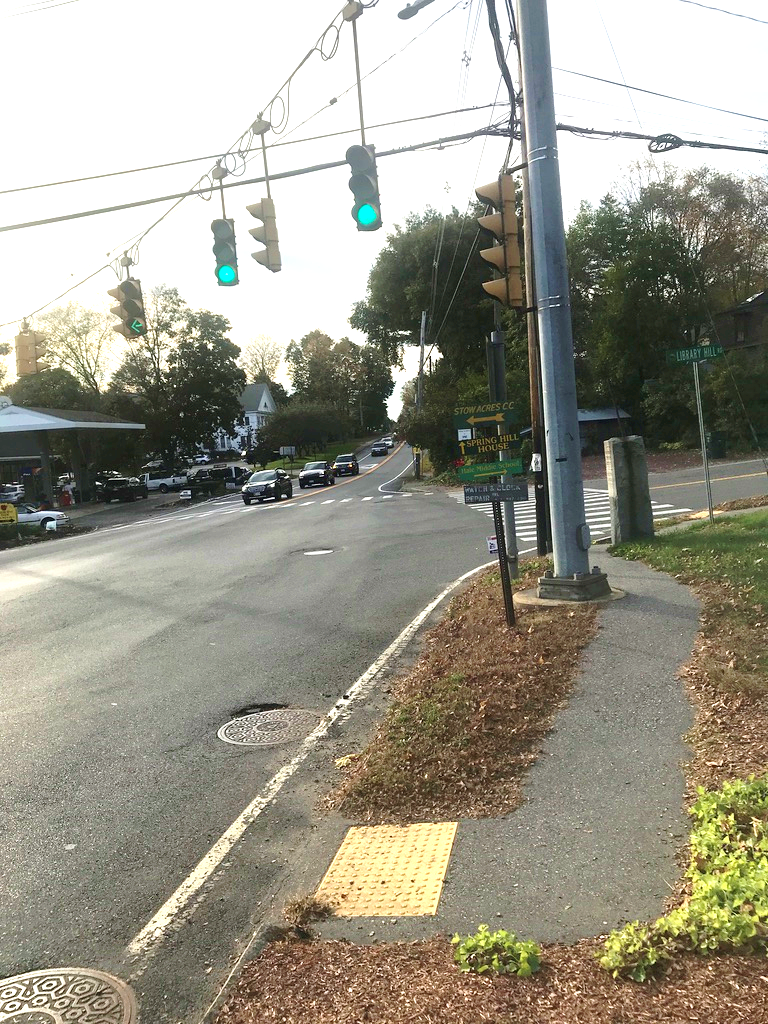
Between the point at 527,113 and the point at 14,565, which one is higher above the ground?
the point at 527,113

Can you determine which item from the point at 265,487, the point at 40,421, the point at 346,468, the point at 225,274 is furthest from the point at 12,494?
the point at 225,274

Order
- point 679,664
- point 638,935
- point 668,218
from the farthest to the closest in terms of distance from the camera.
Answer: point 668,218 < point 679,664 < point 638,935

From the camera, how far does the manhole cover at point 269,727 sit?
22.8ft

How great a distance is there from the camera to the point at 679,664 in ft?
23.1

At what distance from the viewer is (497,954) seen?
11.2ft

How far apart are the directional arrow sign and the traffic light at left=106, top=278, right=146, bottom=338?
755cm

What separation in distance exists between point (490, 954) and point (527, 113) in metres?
8.67

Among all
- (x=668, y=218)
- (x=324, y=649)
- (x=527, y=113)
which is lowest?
(x=324, y=649)

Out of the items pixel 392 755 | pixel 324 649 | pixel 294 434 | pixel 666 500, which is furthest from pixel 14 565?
pixel 294 434

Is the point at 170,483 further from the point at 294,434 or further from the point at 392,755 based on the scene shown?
the point at 392,755

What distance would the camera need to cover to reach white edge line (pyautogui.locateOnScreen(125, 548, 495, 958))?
13.6 ft

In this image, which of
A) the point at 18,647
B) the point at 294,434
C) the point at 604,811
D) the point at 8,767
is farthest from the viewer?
the point at 294,434

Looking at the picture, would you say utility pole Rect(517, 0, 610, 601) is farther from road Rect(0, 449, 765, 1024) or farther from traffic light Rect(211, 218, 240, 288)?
traffic light Rect(211, 218, 240, 288)

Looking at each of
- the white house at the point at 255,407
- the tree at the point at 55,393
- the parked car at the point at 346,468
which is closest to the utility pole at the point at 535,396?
the parked car at the point at 346,468
